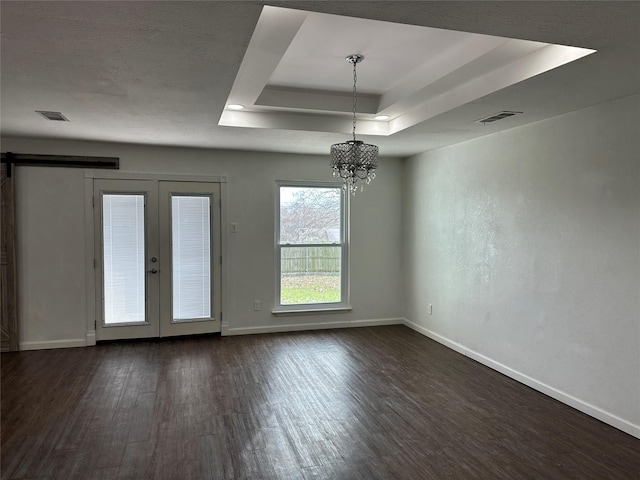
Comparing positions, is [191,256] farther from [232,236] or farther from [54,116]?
[54,116]

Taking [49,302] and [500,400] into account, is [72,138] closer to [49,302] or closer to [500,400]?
[49,302]

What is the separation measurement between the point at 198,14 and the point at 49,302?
4415mm

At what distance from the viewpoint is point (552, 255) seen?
3773mm

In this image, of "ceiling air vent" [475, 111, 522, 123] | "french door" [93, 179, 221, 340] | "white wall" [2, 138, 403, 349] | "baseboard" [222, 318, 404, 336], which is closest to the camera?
"ceiling air vent" [475, 111, 522, 123]

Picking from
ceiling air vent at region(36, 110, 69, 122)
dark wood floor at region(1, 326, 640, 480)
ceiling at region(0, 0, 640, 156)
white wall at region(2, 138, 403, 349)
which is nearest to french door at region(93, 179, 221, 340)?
white wall at region(2, 138, 403, 349)

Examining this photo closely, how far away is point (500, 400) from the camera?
12.1 ft

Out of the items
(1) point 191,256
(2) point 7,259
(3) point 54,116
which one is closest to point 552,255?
(1) point 191,256

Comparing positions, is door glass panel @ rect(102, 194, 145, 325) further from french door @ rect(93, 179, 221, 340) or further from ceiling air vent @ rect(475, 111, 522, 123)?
ceiling air vent @ rect(475, 111, 522, 123)

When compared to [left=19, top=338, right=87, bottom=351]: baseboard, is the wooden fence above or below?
above

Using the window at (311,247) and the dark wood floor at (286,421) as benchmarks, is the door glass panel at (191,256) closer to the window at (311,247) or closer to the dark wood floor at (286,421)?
the dark wood floor at (286,421)

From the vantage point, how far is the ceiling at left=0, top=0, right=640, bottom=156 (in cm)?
193

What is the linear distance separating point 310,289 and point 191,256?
1.62 meters

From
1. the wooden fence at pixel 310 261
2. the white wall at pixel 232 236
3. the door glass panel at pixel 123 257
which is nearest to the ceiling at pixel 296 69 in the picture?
the white wall at pixel 232 236

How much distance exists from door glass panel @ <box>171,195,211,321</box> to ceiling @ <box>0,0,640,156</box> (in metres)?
0.83
